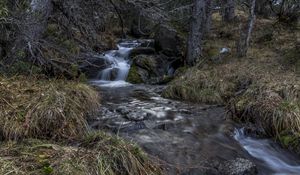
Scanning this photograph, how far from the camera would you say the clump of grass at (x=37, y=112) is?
5.79 m

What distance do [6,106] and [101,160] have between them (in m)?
2.20

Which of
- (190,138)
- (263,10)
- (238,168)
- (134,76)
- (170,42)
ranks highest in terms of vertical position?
(263,10)

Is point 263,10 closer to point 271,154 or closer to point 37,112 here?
point 271,154

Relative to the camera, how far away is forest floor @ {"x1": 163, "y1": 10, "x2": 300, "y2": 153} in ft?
24.3

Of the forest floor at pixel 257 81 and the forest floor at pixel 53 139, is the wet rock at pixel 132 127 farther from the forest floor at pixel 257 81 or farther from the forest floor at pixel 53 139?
the forest floor at pixel 257 81

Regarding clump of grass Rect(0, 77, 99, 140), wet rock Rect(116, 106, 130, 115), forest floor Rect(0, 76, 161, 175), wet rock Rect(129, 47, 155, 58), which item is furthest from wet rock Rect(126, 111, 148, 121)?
wet rock Rect(129, 47, 155, 58)

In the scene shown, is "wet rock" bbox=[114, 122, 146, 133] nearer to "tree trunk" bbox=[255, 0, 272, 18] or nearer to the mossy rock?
the mossy rock

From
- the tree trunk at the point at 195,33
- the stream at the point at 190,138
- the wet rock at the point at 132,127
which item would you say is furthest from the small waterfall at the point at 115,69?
the wet rock at the point at 132,127

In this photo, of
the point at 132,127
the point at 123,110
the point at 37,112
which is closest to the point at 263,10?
the point at 123,110

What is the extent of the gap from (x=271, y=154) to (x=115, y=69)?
8.32 m

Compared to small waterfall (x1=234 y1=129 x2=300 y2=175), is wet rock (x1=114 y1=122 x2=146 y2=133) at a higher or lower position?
higher

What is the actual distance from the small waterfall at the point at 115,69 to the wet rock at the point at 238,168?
7.38 metres

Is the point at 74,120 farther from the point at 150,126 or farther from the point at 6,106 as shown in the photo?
the point at 150,126

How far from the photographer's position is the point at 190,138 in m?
6.94
